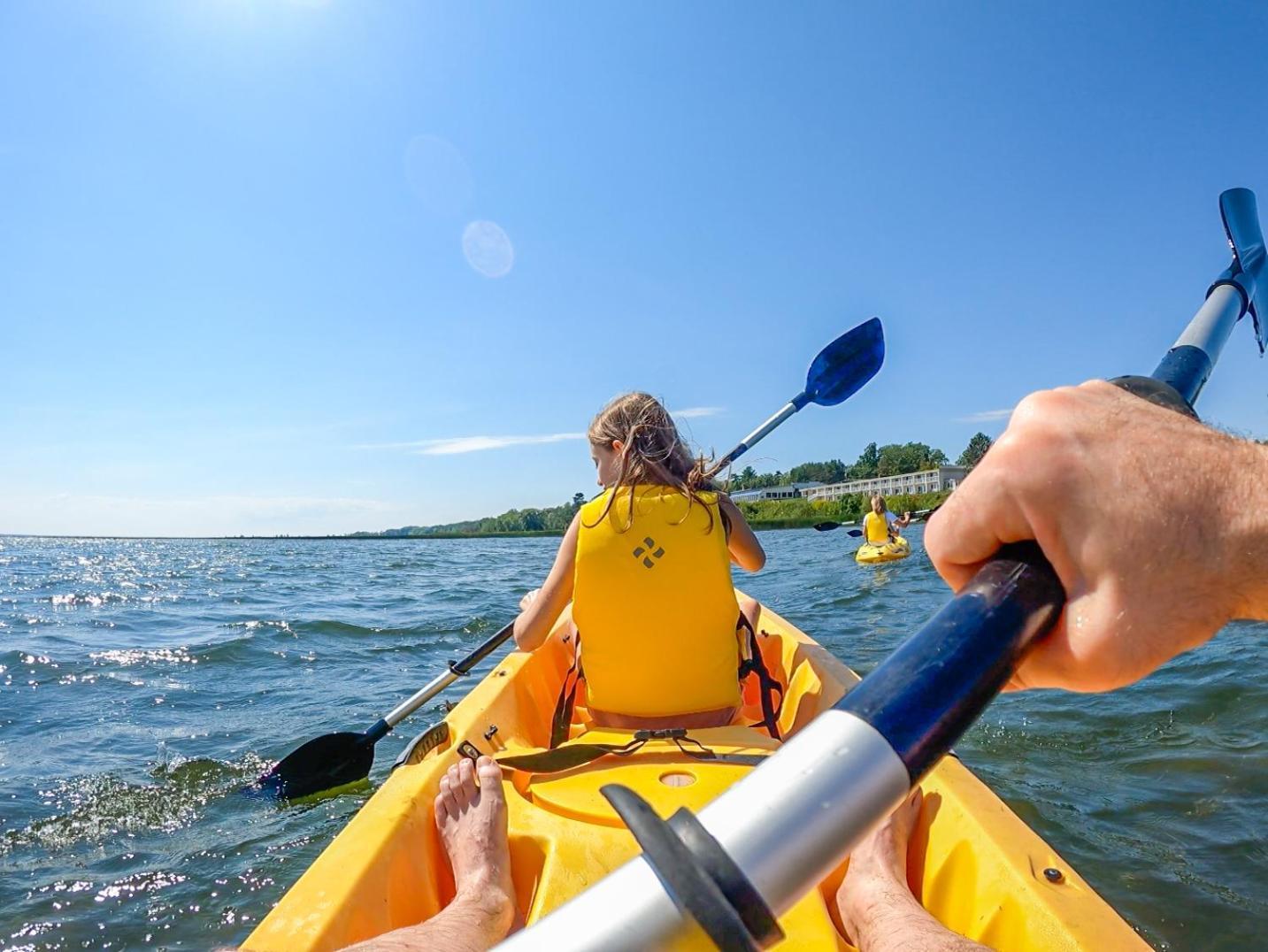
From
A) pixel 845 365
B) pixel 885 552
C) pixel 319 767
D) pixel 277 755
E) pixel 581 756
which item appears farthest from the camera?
pixel 885 552

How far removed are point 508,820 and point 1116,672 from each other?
2022 mm

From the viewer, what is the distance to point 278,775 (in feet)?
14.0

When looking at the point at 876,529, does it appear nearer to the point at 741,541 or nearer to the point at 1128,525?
the point at 741,541

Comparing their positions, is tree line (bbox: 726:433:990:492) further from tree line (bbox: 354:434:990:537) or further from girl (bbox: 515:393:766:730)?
girl (bbox: 515:393:766:730)

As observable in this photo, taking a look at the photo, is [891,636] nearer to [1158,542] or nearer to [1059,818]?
[1059,818]

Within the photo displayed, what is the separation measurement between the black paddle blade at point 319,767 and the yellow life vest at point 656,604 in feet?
6.75

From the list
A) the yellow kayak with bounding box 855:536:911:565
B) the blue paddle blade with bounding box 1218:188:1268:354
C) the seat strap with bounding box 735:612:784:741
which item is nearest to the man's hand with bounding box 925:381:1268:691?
the blue paddle blade with bounding box 1218:188:1268:354

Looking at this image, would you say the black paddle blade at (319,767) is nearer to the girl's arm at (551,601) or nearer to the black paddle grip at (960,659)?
the girl's arm at (551,601)

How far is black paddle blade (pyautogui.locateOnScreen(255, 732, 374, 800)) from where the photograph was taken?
167 inches

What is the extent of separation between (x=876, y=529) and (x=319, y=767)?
1304 centimetres

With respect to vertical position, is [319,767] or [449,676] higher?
[449,676]

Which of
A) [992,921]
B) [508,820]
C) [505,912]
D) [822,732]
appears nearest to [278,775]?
[508,820]

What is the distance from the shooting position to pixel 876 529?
51.0 ft

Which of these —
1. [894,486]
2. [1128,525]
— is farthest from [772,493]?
[1128,525]
